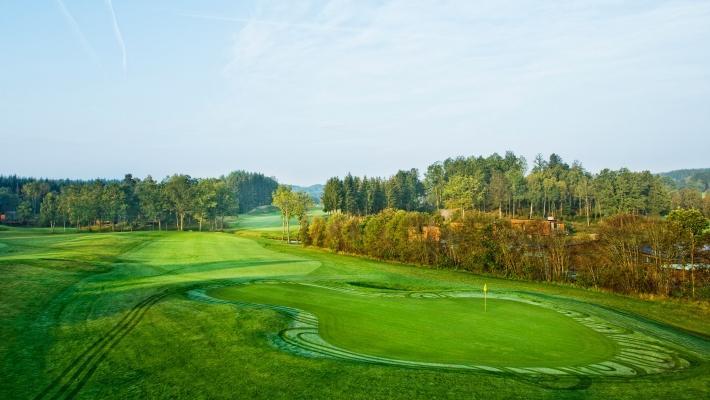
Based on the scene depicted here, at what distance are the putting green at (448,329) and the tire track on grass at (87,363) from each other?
23.1ft

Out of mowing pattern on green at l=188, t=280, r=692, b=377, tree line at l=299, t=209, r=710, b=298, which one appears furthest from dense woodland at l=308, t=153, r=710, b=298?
mowing pattern on green at l=188, t=280, r=692, b=377

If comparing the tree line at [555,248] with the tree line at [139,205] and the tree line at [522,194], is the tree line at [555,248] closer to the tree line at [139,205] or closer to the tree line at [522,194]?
the tree line at [522,194]

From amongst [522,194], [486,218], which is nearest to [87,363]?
[486,218]

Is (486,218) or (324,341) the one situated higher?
(486,218)

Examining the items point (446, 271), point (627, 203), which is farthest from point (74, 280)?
point (627, 203)

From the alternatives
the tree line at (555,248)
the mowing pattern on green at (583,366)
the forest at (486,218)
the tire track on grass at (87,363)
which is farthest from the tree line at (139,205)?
the mowing pattern on green at (583,366)

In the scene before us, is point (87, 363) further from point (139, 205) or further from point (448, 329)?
point (139, 205)

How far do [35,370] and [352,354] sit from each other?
8.94 metres

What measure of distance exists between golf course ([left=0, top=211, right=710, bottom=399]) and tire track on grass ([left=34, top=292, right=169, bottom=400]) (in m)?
0.05

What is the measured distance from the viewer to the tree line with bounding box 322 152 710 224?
97.2 m

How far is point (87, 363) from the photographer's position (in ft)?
42.0

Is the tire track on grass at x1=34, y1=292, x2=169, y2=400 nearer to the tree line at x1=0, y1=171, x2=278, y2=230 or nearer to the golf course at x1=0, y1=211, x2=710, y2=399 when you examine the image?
the golf course at x1=0, y1=211, x2=710, y2=399

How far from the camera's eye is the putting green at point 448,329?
48.0 feet

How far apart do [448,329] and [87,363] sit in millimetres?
12592
